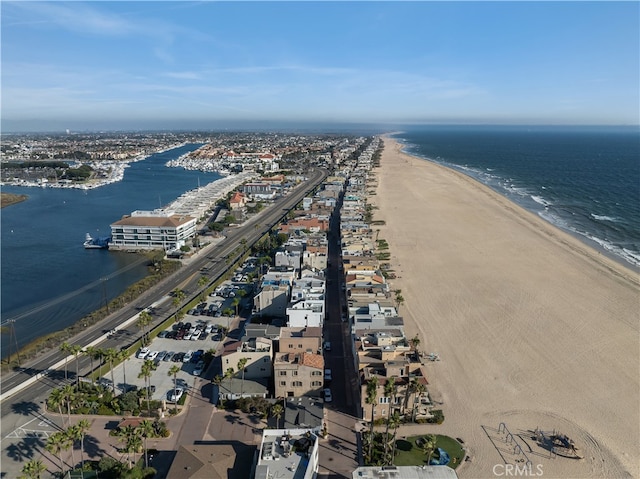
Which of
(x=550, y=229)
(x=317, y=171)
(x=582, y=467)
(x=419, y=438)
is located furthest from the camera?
(x=317, y=171)

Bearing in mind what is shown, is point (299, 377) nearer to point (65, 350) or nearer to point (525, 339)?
point (65, 350)

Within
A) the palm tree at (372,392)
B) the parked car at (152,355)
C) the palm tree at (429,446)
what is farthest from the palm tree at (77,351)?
the palm tree at (429,446)

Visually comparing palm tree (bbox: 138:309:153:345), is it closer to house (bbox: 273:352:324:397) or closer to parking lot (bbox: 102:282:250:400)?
parking lot (bbox: 102:282:250:400)

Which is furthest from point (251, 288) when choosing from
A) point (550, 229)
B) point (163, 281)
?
point (550, 229)

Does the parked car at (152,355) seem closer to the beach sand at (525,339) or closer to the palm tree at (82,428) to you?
the palm tree at (82,428)

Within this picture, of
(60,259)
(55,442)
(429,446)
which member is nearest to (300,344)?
(429,446)

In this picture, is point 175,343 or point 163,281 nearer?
point 175,343

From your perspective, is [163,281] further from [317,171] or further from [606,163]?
[606,163]

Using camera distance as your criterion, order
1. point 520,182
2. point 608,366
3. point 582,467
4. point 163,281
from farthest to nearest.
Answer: point 520,182 < point 163,281 < point 608,366 < point 582,467

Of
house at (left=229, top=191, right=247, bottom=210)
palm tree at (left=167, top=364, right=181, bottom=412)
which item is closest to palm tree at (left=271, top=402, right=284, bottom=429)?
palm tree at (left=167, top=364, right=181, bottom=412)
